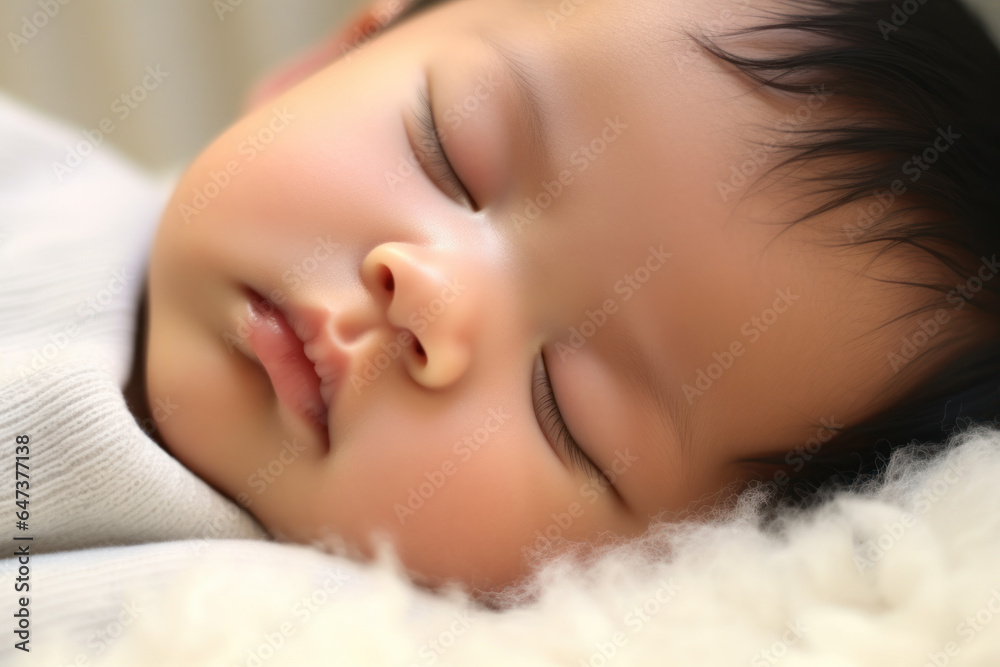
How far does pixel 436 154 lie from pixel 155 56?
1.12m

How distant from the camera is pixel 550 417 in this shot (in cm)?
82

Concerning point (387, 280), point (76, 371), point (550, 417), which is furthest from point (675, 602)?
point (76, 371)

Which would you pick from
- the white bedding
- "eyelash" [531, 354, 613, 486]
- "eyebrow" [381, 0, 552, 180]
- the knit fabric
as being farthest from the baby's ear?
"eyelash" [531, 354, 613, 486]

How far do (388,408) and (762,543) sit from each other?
1.26ft

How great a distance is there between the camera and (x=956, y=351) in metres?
0.80

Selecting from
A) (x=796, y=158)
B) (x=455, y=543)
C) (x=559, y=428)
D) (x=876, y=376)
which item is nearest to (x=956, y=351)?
(x=876, y=376)

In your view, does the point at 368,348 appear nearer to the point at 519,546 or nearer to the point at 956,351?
the point at 519,546

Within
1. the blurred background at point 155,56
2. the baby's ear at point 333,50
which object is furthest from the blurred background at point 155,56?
the baby's ear at point 333,50

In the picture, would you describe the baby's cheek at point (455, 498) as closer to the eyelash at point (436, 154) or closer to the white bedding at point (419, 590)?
the white bedding at point (419, 590)

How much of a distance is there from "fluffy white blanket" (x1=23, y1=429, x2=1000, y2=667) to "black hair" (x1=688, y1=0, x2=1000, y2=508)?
2.0 inches

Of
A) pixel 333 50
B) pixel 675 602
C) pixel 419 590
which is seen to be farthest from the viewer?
pixel 333 50

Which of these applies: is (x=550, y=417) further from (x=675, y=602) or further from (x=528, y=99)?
(x=528, y=99)

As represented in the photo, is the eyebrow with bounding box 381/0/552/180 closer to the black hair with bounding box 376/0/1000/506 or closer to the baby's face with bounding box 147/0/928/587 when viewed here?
the baby's face with bounding box 147/0/928/587

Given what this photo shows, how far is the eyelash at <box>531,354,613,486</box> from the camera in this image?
2.68 feet
